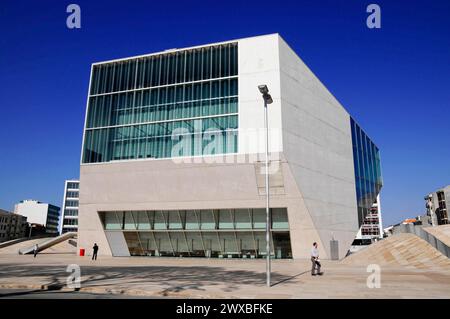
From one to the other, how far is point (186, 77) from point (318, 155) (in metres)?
14.7

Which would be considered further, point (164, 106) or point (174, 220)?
point (174, 220)

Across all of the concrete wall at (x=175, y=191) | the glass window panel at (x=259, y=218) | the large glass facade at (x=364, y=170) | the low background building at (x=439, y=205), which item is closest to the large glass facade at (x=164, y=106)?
the concrete wall at (x=175, y=191)

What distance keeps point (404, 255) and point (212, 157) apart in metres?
17.2

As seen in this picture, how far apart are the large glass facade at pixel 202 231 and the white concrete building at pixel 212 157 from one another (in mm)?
100

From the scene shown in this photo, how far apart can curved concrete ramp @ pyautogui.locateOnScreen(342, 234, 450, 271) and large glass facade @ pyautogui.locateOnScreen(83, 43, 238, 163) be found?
1437cm

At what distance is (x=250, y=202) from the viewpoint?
99.8 feet

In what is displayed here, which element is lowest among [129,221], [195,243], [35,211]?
[195,243]

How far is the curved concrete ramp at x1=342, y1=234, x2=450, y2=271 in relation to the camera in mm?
23094

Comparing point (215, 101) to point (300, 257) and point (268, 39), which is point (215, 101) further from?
point (300, 257)

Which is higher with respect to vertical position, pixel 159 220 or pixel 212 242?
pixel 159 220

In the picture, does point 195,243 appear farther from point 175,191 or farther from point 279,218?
point 279,218

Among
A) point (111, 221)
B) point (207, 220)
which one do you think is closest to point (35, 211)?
point (111, 221)

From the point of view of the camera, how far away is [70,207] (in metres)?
142
